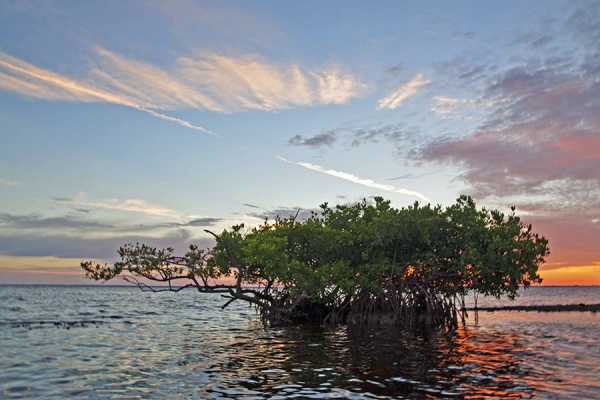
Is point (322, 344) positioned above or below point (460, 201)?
below

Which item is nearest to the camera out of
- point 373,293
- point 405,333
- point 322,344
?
point 322,344

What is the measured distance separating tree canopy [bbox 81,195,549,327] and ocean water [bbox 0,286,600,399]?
362 centimetres

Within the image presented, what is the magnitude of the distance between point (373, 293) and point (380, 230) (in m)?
5.18

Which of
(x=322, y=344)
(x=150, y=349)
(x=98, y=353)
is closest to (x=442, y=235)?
(x=322, y=344)

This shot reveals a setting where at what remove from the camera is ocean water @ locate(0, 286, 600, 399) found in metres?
14.5

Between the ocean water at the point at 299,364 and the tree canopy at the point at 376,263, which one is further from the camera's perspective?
the tree canopy at the point at 376,263

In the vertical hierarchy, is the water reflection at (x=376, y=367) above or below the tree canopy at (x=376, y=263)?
below

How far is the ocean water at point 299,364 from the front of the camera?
14.5 meters

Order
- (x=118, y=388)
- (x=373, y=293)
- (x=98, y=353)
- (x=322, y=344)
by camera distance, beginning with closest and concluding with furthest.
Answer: (x=118, y=388) → (x=98, y=353) → (x=322, y=344) → (x=373, y=293)

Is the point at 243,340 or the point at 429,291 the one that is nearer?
the point at 243,340

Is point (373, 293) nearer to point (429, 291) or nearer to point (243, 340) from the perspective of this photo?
point (429, 291)

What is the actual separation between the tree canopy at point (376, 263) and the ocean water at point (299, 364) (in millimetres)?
3617

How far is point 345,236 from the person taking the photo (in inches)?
1368

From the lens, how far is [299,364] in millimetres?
18547
